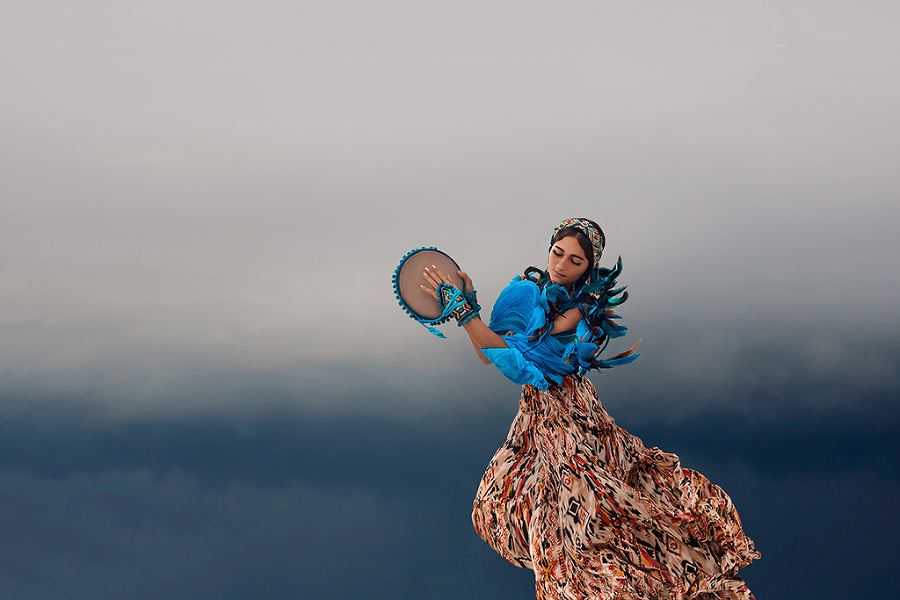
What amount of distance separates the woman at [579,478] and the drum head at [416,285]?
→ 0.08 m

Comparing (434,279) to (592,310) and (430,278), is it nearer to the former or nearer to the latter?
(430,278)

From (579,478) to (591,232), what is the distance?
1.81 metres

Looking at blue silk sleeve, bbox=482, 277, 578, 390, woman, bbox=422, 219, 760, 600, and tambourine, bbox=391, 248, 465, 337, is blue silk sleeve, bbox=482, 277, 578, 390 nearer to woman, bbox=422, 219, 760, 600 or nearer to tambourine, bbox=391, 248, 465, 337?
woman, bbox=422, 219, 760, 600

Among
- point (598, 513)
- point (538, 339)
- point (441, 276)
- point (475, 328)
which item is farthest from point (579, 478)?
point (441, 276)

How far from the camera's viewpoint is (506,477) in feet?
15.6

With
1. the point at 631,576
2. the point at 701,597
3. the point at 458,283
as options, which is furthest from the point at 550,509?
the point at 458,283

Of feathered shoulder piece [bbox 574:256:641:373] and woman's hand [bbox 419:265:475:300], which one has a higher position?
feathered shoulder piece [bbox 574:256:641:373]

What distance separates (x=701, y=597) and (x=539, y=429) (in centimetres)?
173

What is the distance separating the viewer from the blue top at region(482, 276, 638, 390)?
4504 millimetres

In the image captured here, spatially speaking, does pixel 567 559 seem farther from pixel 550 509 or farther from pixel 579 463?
pixel 579 463

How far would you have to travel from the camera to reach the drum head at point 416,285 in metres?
4.46

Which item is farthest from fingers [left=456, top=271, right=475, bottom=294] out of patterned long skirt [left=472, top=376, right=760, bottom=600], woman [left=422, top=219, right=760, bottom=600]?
patterned long skirt [left=472, top=376, right=760, bottom=600]

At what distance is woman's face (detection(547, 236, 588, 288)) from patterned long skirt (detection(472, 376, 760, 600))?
2.60ft

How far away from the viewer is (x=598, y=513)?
14.3 feet
